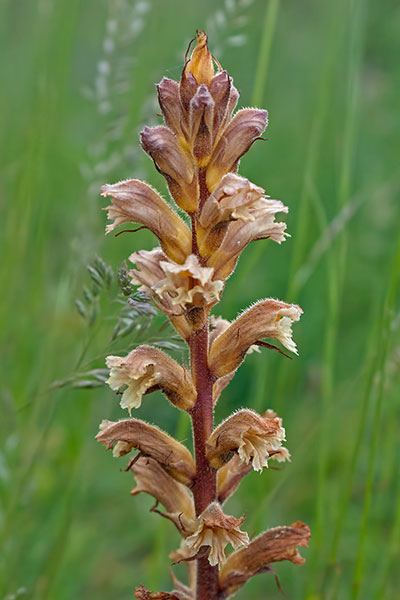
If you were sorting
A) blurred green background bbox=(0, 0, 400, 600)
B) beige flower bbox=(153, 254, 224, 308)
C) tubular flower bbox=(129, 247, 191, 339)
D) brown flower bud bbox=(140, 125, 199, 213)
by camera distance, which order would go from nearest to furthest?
beige flower bbox=(153, 254, 224, 308)
brown flower bud bbox=(140, 125, 199, 213)
tubular flower bbox=(129, 247, 191, 339)
blurred green background bbox=(0, 0, 400, 600)

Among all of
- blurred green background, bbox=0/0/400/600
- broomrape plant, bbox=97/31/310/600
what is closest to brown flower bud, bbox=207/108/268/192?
broomrape plant, bbox=97/31/310/600

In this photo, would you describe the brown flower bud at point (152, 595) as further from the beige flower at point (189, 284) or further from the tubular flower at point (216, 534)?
the beige flower at point (189, 284)

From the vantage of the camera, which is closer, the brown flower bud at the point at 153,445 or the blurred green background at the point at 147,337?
the brown flower bud at the point at 153,445

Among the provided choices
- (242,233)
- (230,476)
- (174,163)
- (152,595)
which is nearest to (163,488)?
(230,476)

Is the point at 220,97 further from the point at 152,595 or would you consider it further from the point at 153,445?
the point at 152,595

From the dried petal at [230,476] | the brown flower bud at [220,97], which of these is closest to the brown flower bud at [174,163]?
the brown flower bud at [220,97]

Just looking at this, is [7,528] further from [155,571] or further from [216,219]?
[216,219]

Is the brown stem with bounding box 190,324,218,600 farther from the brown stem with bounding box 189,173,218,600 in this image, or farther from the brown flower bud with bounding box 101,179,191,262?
the brown flower bud with bounding box 101,179,191,262

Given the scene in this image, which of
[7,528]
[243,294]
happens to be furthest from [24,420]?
[243,294]
